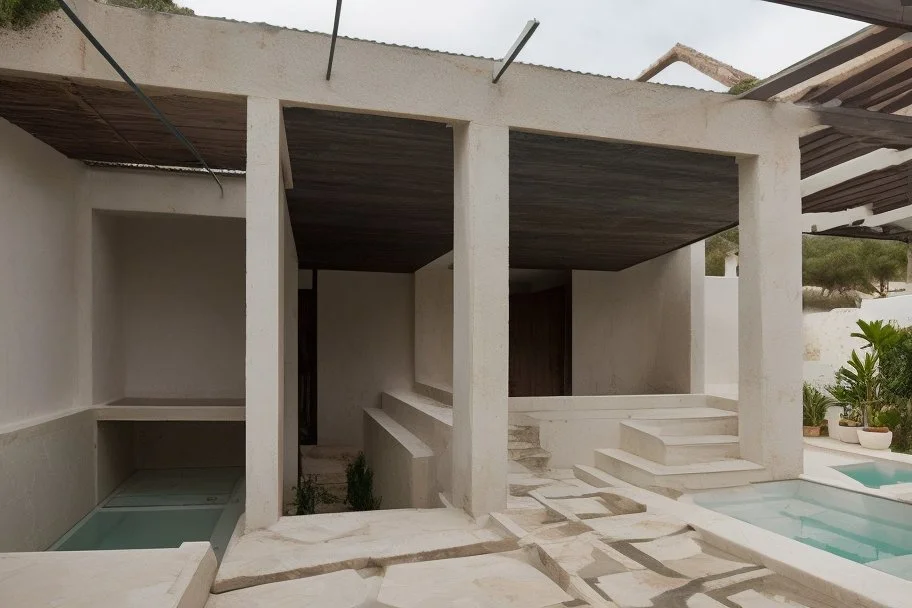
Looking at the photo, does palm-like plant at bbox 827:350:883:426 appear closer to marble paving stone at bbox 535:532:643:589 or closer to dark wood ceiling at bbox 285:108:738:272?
dark wood ceiling at bbox 285:108:738:272

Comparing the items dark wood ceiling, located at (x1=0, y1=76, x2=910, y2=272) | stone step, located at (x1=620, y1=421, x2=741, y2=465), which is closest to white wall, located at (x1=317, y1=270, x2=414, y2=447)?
dark wood ceiling, located at (x1=0, y1=76, x2=910, y2=272)

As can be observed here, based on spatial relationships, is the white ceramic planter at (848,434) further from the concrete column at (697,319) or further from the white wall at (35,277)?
the white wall at (35,277)

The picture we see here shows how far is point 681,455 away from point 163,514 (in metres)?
6.10

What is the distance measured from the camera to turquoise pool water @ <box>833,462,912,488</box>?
6762mm

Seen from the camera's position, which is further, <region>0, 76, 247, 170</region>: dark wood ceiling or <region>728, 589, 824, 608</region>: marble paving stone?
<region>0, 76, 247, 170</region>: dark wood ceiling

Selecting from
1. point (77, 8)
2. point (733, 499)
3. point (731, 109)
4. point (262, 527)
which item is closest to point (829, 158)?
point (731, 109)

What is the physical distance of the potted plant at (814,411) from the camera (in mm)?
9578

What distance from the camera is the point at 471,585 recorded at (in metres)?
3.63

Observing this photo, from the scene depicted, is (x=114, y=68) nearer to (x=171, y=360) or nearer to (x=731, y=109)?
(x=731, y=109)

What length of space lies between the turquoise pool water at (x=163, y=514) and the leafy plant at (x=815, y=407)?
8434mm

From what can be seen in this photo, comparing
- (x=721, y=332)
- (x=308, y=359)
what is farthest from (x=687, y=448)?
(x=308, y=359)

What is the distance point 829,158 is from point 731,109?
1888mm

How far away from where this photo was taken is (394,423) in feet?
32.0

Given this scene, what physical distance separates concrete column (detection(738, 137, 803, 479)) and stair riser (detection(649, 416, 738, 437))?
39.3 inches
